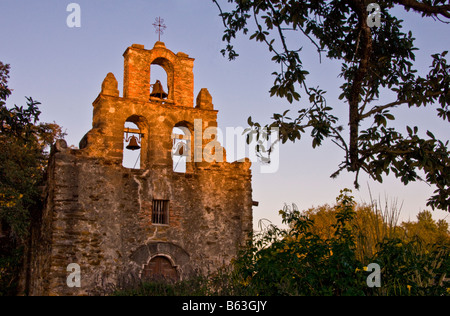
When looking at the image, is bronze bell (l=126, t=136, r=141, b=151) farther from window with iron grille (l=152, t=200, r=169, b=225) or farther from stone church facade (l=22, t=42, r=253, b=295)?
window with iron grille (l=152, t=200, r=169, b=225)

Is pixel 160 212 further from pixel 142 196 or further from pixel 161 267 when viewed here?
pixel 161 267

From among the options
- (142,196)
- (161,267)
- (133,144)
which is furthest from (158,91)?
(161,267)

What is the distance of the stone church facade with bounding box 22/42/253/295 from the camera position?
45.2 ft

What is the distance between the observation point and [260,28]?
612cm

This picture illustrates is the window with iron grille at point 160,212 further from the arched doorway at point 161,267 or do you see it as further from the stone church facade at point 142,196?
the arched doorway at point 161,267

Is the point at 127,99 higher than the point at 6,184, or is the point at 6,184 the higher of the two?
the point at 127,99

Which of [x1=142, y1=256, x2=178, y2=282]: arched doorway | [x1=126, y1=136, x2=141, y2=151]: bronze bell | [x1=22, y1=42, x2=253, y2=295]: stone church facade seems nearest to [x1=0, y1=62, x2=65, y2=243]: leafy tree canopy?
[x1=22, y1=42, x2=253, y2=295]: stone church facade

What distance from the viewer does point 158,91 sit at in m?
16.0

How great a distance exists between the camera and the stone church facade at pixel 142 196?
13789 mm

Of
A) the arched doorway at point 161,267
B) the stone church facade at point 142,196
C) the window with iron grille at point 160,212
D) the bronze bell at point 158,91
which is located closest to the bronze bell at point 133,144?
the stone church facade at point 142,196

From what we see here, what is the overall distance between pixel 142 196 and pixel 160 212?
73 cm
